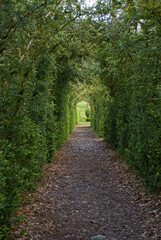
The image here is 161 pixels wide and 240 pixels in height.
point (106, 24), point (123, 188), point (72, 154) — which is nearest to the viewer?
point (123, 188)

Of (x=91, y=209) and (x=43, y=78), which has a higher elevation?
(x=43, y=78)

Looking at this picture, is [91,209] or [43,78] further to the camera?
[43,78]

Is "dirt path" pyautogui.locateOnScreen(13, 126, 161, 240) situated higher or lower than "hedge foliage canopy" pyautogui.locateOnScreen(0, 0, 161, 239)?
lower

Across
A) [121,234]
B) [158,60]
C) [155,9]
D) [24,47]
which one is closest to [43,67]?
[24,47]

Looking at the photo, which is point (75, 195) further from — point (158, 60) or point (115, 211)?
point (158, 60)

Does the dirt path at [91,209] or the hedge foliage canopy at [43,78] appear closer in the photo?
the hedge foliage canopy at [43,78]

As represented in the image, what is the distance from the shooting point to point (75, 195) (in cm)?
770

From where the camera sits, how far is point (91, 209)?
6.53 metres

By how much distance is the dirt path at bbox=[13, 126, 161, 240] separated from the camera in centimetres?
517

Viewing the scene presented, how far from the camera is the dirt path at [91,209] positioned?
517cm

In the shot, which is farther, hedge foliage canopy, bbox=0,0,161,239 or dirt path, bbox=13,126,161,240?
dirt path, bbox=13,126,161,240

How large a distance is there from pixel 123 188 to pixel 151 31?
4335 millimetres

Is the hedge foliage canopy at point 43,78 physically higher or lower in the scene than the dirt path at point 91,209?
higher

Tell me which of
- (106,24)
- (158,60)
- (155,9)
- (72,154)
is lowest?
(72,154)
